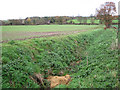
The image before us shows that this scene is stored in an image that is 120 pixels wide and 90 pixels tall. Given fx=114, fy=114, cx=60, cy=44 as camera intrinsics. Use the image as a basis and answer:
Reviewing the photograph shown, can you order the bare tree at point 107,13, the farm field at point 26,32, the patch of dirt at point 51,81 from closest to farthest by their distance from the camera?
the patch of dirt at point 51,81 < the farm field at point 26,32 < the bare tree at point 107,13

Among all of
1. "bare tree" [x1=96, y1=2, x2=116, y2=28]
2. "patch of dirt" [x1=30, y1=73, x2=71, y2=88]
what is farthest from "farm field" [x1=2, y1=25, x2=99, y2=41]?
"bare tree" [x1=96, y1=2, x2=116, y2=28]

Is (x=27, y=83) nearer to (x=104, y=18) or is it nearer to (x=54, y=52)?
(x=54, y=52)

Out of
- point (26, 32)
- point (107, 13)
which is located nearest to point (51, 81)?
point (26, 32)

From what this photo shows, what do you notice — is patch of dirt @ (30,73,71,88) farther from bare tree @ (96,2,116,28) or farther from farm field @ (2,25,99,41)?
bare tree @ (96,2,116,28)

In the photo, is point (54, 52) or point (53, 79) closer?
point (53, 79)

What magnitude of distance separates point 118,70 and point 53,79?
4153mm

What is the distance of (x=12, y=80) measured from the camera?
20.4ft

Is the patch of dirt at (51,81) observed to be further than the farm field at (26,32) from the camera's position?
No

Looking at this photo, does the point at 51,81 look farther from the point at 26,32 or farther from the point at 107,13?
the point at 107,13

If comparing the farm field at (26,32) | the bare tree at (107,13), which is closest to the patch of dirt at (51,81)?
the farm field at (26,32)

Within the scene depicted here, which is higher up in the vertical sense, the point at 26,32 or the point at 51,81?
the point at 26,32

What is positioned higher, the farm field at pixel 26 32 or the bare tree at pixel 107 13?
the bare tree at pixel 107 13

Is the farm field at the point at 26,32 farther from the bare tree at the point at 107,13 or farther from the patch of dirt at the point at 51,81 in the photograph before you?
the bare tree at the point at 107,13

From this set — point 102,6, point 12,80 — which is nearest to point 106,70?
point 12,80
